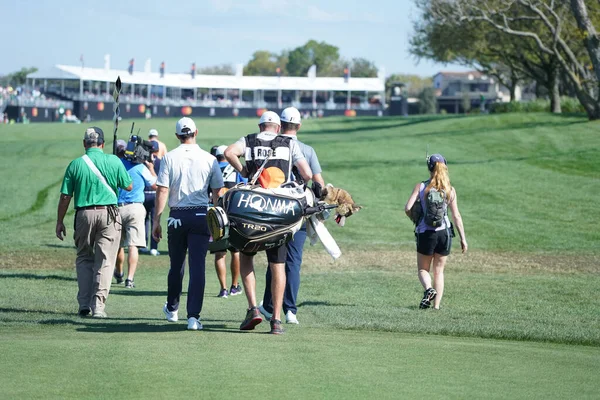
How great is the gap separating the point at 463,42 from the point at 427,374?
53826 mm

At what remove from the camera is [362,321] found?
1043 cm

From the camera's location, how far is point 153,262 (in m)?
17.2

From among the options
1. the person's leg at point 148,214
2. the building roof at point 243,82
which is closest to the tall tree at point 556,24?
the person's leg at point 148,214

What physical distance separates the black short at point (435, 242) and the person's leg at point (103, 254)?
3688 mm

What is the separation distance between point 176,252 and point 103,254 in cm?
149

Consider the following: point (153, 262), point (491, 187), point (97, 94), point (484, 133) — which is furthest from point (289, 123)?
point (97, 94)

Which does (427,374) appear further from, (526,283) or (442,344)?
(526,283)

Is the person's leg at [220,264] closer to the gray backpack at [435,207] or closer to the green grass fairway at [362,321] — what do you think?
the green grass fairway at [362,321]

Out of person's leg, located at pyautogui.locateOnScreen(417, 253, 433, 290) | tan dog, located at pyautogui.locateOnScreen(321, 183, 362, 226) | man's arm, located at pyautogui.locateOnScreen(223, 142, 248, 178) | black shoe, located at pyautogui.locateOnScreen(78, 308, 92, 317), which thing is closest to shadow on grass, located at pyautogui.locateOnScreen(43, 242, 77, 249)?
black shoe, located at pyautogui.locateOnScreen(78, 308, 92, 317)

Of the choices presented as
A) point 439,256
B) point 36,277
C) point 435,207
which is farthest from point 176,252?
point 36,277

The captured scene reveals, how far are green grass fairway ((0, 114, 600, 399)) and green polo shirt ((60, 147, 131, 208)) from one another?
1.29 meters

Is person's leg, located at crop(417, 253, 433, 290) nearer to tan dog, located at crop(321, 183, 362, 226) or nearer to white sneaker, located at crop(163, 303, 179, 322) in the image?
tan dog, located at crop(321, 183, 362, 226)

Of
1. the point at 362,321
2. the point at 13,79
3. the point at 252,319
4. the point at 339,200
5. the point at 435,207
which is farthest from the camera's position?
the point at 13,79

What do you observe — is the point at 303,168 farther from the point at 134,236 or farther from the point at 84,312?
the point at 134,236
